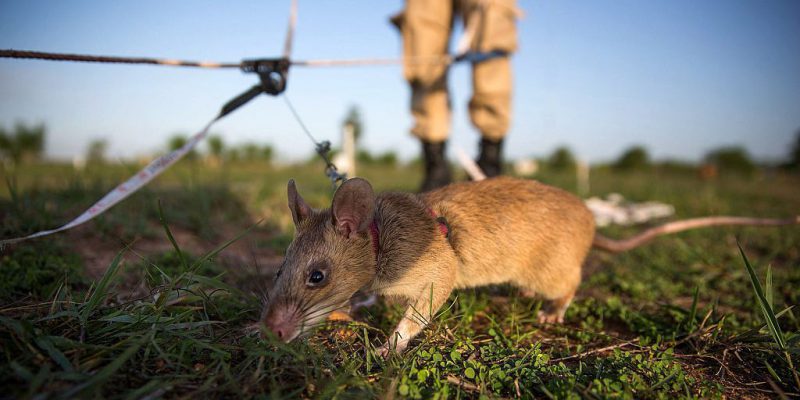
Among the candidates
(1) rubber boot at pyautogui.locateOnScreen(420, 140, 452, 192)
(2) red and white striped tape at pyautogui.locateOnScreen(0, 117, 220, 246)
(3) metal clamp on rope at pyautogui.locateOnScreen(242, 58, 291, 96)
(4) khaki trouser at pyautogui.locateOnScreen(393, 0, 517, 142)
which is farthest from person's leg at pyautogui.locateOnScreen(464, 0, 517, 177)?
(2) red and white striped tape at pyautogui.locateOnScreen(0, 117, 220, 246)

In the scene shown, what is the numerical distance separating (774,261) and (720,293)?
1520 mm

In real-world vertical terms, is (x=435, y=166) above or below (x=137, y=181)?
below

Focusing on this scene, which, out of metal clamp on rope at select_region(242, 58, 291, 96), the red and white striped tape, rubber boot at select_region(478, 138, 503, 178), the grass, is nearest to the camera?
the grass

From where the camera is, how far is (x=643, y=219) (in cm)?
628

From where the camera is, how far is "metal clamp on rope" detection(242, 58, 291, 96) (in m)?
2.82

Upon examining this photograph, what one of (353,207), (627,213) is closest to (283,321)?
(353,207)

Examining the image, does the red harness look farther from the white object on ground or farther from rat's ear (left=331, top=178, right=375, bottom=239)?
the white object on ground

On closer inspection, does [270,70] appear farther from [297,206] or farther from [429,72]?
[429,72]

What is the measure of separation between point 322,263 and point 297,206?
385mm

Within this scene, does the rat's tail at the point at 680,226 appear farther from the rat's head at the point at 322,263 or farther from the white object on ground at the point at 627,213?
the white object on ground at the point at 627,213

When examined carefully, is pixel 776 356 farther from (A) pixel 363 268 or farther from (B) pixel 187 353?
(B) pixel 187 353

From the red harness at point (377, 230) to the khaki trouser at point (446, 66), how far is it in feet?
8.34

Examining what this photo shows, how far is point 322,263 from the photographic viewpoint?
6.54ft

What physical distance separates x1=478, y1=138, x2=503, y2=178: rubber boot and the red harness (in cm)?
273
